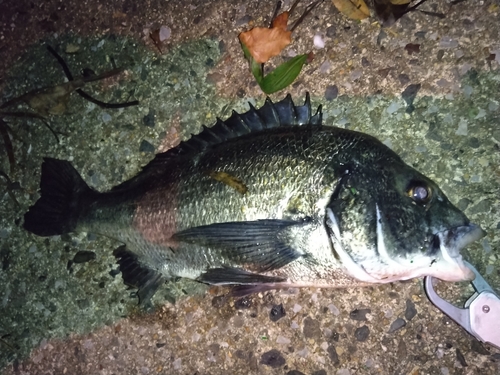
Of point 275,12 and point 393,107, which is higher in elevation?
point 275,12

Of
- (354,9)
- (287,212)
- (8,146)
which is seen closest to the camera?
(287,212)

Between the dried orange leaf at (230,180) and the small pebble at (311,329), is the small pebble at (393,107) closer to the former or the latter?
the dried orange leaf at (230,180)

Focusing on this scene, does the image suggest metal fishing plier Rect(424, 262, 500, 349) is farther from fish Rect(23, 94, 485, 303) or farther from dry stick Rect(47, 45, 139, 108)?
dry stick Rect(47, 45, 139, 108)

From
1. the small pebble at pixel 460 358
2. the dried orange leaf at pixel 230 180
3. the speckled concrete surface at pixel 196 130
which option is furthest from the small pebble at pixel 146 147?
the small pebble at pixel 460 358

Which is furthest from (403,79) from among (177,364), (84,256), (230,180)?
(84,256)

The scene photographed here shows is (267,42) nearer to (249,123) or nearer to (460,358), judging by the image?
(249,123)

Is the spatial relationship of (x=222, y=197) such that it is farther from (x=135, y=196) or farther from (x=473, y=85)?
(x=473, y=85)
